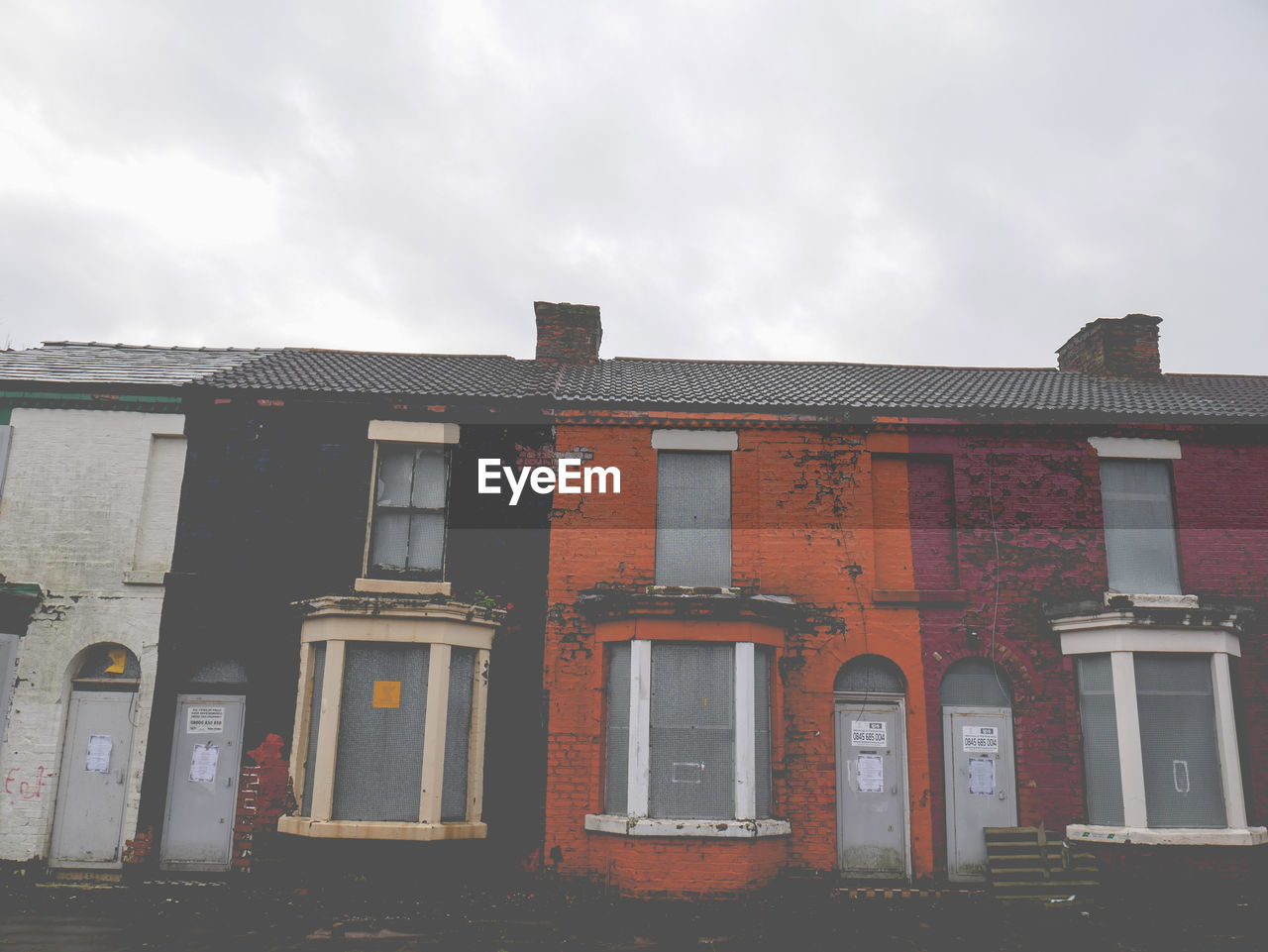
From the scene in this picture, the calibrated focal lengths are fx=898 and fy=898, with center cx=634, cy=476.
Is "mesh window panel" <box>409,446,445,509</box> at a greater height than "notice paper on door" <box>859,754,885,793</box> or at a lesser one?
greater

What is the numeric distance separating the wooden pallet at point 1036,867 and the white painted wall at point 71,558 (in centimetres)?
1044

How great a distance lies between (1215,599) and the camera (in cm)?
1171

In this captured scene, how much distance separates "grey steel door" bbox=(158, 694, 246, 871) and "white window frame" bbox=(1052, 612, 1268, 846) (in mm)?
10415

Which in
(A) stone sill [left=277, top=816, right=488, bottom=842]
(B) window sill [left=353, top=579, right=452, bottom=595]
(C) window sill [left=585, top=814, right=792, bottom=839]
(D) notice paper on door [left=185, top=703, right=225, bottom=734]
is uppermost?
(B) window sill [left=353, top=579, right=452, bottom=595]

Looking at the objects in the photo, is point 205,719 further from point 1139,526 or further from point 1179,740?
point 1139,526

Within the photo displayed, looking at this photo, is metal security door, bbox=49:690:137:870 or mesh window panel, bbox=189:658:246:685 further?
mesh window panel, bbox=189:658:246:685

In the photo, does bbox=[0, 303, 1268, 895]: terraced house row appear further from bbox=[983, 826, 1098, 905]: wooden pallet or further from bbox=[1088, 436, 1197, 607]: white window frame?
bbox=[983, 826, 1098, 905]: wooden pallet

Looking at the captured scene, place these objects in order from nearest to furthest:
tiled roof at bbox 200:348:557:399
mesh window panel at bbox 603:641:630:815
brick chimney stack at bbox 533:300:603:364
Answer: mesh window panel at bbox 603:641:630:815
tiled roof at bbox 200:348:557:399
brick chimney stack at bbox 533:300:603:364

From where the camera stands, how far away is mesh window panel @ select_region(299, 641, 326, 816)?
10.7 metres

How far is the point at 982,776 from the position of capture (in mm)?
11398

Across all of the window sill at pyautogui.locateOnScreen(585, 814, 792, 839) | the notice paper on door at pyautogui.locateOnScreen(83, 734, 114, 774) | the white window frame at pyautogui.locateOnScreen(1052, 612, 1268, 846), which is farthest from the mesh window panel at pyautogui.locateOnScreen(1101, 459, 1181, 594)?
the notice paper on door at pyautogui.locateOnScreen(83, 734, 114, 774)

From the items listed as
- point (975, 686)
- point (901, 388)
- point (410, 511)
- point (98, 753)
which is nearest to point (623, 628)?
point (410, 511)

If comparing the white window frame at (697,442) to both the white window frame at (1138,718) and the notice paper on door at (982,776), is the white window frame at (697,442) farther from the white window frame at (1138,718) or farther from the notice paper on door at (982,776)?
the white window frame at (1138,718)

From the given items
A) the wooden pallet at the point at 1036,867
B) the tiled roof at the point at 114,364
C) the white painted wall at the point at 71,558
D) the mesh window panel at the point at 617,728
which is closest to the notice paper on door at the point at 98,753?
the white painted wall at the point at 71,558
